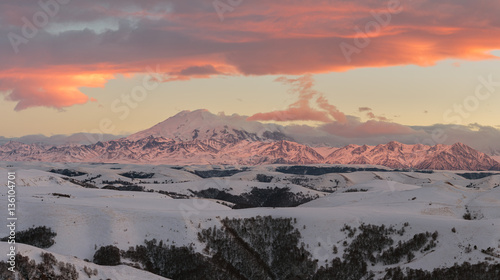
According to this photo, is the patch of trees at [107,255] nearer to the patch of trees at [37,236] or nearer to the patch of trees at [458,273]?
the patch of trees at [37,236]

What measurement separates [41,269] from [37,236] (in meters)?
48.1

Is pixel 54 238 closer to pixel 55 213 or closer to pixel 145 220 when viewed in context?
pixel 55 213

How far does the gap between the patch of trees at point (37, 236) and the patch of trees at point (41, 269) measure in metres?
41.6

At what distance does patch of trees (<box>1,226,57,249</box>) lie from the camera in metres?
133

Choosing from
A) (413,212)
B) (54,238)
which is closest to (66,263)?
(54,238)

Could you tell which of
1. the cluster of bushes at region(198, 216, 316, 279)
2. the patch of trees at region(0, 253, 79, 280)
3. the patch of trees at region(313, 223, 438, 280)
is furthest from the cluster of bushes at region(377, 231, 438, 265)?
the patch of trees at region(0, 253, 79, 280)

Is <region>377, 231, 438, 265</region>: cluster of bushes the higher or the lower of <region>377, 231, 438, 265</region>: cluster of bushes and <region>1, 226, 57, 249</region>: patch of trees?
the lower

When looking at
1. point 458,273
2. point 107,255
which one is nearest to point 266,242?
point 107,255

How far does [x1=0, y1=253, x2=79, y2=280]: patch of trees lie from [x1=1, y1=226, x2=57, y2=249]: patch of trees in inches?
1638

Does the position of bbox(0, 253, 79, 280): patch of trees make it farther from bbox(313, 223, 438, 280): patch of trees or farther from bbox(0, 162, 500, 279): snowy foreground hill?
bbox(313, 223, 438, 280): patch of trees

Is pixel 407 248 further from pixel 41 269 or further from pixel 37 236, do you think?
pixel 37 236

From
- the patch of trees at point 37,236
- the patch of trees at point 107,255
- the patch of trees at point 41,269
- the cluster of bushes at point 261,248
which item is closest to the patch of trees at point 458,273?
the cluster of bushes at point 261,248

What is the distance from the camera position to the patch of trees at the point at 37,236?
132875mm

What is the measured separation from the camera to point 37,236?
135 meters
